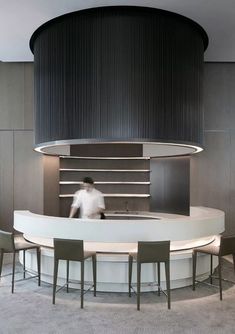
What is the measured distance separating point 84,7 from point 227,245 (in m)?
3.73

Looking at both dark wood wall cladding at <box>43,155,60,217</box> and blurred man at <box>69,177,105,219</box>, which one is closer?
blurred man at <box>69,177,105,219</box>

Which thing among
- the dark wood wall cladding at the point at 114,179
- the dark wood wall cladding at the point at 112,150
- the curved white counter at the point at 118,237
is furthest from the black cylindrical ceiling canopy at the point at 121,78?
the dark wood wall cladding at the point at 114,179

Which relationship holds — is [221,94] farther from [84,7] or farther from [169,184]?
[84,7]

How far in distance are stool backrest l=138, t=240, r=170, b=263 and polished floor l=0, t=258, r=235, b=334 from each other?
61cm

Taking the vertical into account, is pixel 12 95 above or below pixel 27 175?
above

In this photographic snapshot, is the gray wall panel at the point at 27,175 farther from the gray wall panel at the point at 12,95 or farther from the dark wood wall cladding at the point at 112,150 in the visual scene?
the dark wood wall cladding at the point at 112,150

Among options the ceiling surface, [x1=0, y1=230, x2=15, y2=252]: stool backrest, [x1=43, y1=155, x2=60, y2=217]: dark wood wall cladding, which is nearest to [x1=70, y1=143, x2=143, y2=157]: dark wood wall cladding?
[x1=43, y1=155, x2=60, y2=217]: dark wood wall cladding

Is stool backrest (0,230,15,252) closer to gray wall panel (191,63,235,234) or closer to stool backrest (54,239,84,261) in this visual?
stool backrest (54,239,84,261)

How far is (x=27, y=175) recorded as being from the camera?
6.63 meters

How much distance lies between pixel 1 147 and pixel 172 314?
16.2ft

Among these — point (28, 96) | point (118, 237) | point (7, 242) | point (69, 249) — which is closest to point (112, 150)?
point (28, 96)

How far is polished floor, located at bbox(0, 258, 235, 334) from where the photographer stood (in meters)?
3.10

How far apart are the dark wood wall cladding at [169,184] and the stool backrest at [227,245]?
2.50m

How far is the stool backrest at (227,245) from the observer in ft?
12.6
